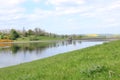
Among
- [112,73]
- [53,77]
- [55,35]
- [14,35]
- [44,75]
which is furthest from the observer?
Result: [55,35]

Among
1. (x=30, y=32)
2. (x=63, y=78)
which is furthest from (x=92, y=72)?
(x=30, y=32)

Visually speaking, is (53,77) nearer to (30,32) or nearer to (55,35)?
(30,32)

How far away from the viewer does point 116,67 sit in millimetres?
7742

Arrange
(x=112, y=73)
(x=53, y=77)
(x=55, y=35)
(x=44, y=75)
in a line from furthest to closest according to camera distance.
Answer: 1. (x=55, y=35)
2. (x=44, y=75)
3. (x=53, y=77)
4. (x=112, y=73)

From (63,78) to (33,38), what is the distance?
14424cm

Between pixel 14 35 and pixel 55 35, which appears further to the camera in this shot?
pixel 55 35

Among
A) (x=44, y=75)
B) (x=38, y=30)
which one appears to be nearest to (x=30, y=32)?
(x=38, y=30)

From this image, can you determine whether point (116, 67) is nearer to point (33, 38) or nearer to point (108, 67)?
point (108, 67)

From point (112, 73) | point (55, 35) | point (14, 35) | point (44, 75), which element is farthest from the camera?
point (55, 35)

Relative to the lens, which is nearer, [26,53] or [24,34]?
[26,53]

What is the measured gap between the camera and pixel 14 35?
14450 centimetres

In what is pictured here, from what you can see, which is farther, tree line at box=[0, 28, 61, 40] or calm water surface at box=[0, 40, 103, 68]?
tree line at box=[0, 28, 61, 40]

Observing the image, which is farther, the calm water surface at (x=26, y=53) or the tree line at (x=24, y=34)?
the tree line at (x=24, y=34)

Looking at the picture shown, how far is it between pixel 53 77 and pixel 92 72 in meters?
1.14
